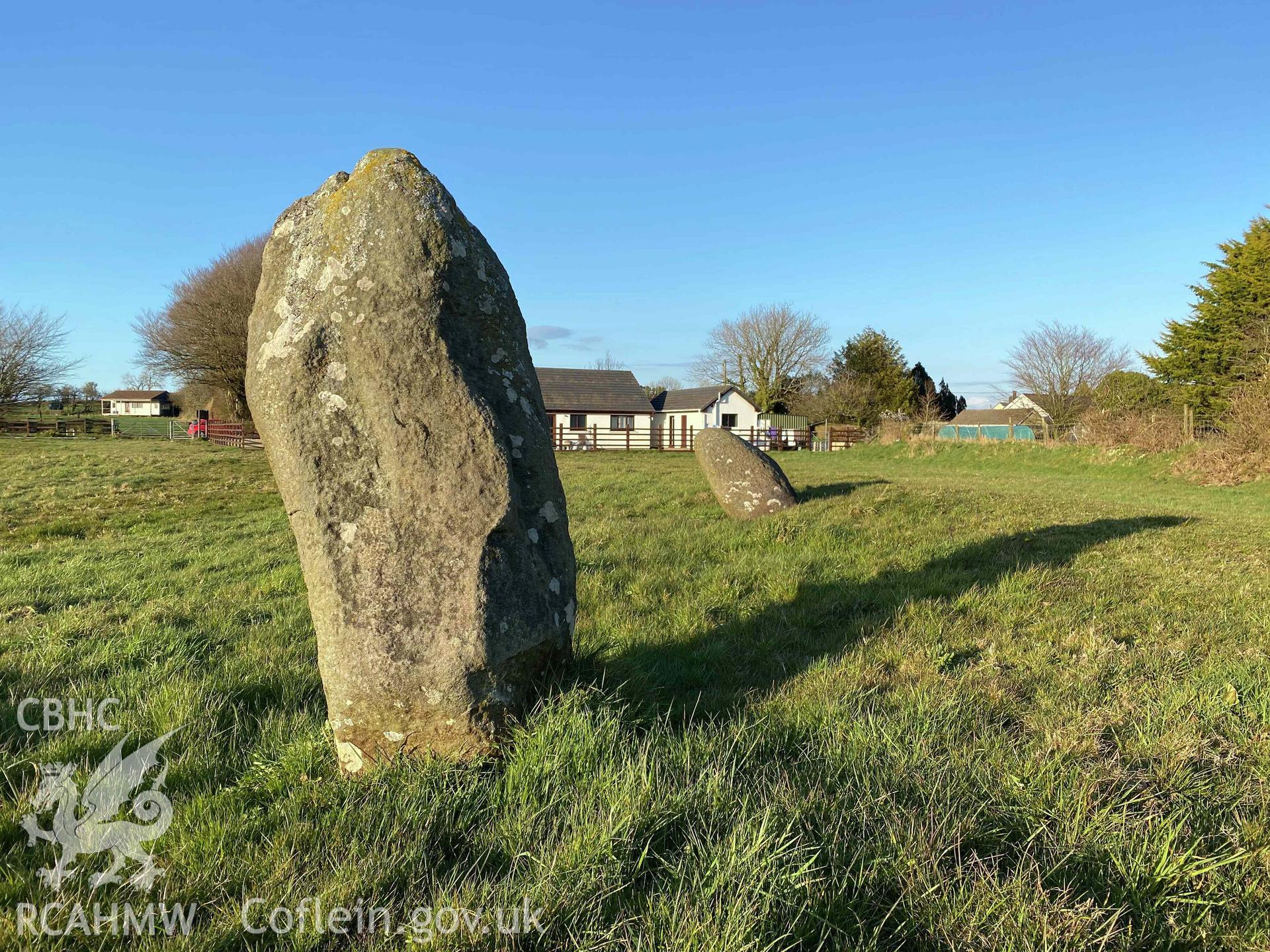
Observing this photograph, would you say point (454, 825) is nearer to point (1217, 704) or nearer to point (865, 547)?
point (1217, 704)

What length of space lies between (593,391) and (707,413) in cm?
930

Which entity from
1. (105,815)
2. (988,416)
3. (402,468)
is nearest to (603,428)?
(988,416)

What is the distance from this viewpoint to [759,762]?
3.18 meters

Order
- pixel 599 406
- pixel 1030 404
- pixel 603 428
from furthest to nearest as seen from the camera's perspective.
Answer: pixel 1030 404 → pixel 599 406 → pixel 603 428

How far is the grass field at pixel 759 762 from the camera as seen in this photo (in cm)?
226

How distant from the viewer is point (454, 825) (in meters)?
2.68

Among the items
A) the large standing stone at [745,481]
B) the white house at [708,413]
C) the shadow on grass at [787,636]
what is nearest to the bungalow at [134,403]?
the white house at [708,413]

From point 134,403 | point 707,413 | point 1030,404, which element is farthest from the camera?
point 134,403

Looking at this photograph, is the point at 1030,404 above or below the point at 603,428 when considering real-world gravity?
above

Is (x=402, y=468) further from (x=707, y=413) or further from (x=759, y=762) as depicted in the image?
(x=707, y=413)

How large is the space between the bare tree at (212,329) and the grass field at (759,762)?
3971 cm

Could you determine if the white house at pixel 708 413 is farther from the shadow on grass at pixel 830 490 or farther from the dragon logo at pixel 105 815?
the dragon logo at pixel 105 815

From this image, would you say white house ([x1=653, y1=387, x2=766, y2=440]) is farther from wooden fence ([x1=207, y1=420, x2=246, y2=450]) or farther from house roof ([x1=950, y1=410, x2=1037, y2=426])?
wooden fence ([x1=207, y1=420, x2=246, y2=450])

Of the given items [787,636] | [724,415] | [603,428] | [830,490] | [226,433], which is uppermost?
[724,415]
